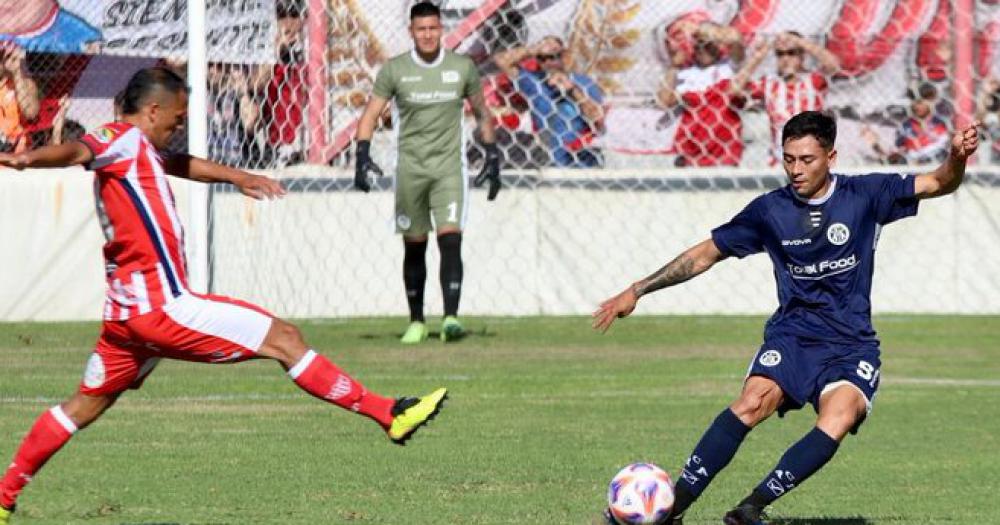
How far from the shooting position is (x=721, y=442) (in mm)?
6910

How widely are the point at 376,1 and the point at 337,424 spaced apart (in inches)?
299

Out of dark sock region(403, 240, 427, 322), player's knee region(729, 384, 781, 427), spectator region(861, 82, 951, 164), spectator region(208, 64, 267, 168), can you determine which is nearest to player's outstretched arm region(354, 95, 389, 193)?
dark sock region(403, 240, 427, 322)

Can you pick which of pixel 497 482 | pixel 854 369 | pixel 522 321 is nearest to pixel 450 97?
pixel 522 321

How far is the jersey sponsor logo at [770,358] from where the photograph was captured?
710cm

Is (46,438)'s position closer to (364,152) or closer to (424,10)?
(364,152)

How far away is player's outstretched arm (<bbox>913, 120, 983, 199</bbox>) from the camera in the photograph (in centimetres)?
688

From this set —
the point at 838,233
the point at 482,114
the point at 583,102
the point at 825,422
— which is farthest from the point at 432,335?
the point at 825,422

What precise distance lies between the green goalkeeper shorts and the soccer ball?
7525mm

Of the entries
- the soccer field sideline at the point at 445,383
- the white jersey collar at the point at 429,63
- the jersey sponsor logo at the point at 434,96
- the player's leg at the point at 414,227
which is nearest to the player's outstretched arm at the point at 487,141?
the jersey sponsor logo at the point at 434,96

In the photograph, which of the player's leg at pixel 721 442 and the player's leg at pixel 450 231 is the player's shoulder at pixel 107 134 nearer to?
the player's leg at pixel 721 442

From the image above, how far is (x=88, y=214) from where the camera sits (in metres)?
16.2

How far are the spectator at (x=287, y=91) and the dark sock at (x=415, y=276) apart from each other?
2.56 meters

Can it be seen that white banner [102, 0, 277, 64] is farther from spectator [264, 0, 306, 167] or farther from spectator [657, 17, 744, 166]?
spectator [657, 17, 744, 166]

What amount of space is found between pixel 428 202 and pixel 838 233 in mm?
7575
